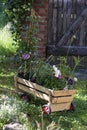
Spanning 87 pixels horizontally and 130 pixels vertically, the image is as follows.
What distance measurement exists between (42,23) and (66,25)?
1.97 feet

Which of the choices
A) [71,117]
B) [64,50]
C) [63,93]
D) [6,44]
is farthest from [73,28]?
[71,117]

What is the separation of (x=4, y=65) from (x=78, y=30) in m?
2.05

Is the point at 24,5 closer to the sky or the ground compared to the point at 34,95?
closer to the sky

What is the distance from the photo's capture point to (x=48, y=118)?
18.8ft

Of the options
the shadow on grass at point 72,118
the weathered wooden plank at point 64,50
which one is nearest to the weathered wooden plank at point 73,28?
the weathered wooden plank at point 64,50

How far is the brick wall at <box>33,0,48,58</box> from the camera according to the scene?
8.53 metres

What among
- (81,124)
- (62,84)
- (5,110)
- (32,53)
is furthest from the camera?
(32,53)

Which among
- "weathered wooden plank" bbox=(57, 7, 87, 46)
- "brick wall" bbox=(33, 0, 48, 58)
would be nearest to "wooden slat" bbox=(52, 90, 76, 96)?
"brick wall" bbox=(33, 0, 48, 58)

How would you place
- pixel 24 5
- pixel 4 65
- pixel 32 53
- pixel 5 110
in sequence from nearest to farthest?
pixel 5 110, pixel 32 53, pixel 24 5, pixel 4 65

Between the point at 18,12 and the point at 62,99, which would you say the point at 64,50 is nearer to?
the point at 18,12

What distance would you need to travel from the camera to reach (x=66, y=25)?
880 cm

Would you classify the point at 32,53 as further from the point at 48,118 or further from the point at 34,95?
the point at 48,118

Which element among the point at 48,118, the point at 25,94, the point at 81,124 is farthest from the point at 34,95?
the point at 81,124

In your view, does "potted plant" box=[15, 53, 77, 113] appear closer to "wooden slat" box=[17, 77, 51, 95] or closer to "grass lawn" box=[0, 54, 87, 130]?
"wooden slat" box=[17, 77, 51, 95]
